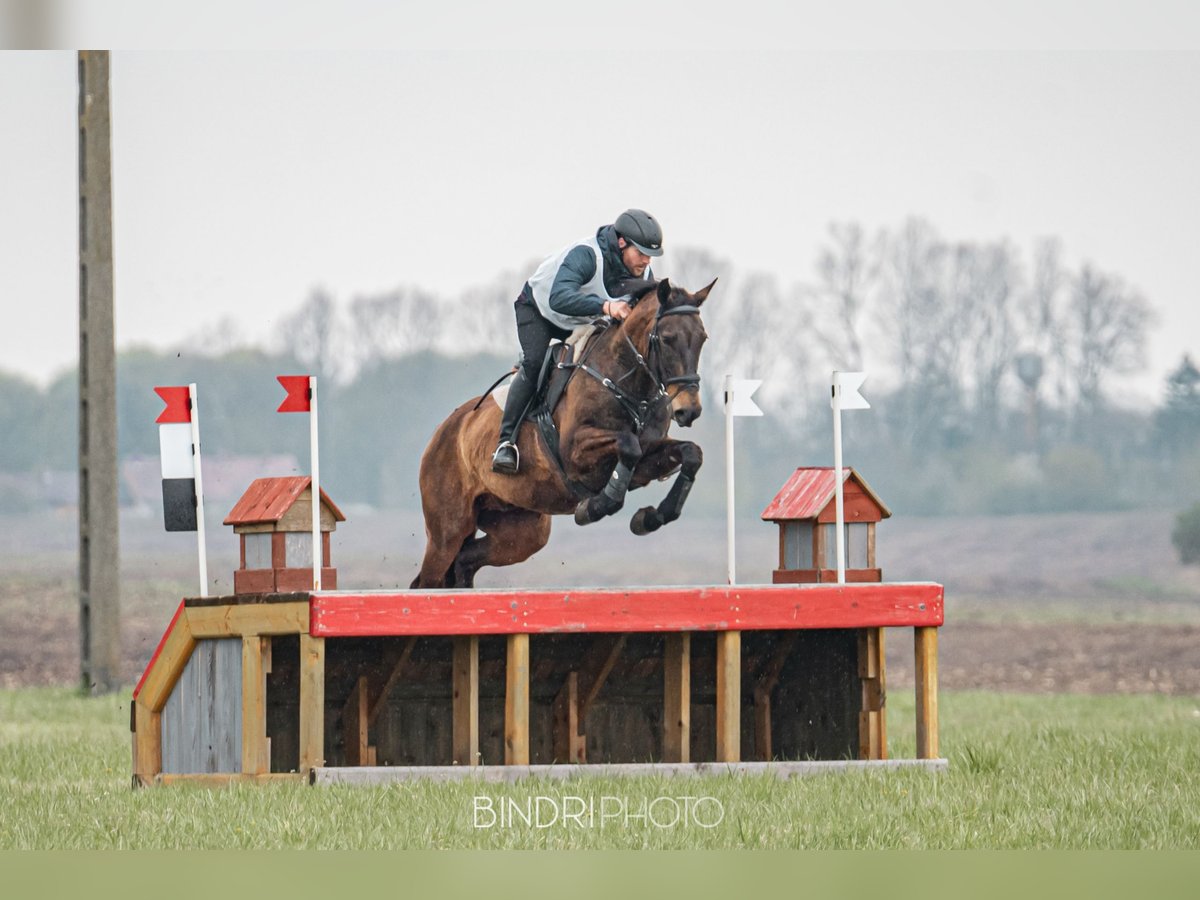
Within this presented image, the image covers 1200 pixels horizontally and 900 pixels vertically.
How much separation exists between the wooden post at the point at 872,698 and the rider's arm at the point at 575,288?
6.48 feet

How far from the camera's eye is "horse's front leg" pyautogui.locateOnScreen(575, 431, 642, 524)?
346 inches

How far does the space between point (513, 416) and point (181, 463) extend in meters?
1.50

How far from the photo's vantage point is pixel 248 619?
338 inches

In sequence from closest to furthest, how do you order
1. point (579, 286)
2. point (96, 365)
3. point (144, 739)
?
point (579, 286), point (144, 739), point (96, 365)

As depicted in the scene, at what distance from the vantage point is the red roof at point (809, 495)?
916cm

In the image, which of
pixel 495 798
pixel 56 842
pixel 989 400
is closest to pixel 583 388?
pixel 495 798

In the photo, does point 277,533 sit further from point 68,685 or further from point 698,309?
point 68,685

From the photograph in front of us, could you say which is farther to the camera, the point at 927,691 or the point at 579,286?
the point at 927,691

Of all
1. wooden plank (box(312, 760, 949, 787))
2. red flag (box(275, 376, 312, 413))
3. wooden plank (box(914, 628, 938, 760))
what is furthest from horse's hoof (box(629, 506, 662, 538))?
red flag (box(275, 376, 312, 413))

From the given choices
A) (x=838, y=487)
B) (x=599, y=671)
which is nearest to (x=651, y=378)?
(x=838, y=487)

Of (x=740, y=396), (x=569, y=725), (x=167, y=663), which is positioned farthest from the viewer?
(x=569, y=725)

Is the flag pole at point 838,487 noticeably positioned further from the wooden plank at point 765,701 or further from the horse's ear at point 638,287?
the wooden plank at point 765,701

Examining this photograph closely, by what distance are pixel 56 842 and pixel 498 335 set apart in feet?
35.8

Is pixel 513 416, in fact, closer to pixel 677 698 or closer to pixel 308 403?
pixel 308 403
